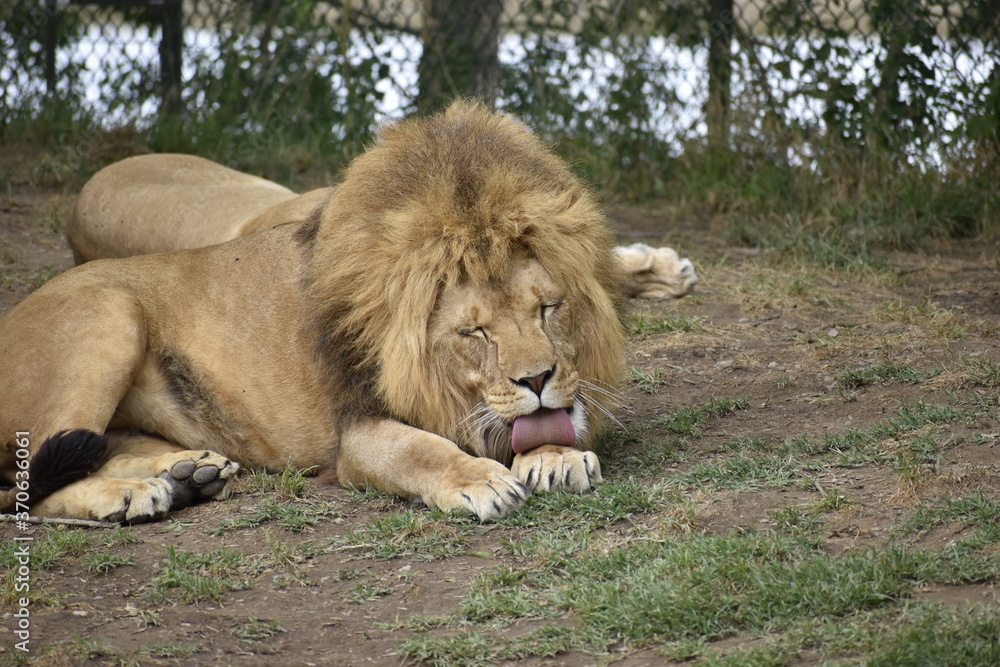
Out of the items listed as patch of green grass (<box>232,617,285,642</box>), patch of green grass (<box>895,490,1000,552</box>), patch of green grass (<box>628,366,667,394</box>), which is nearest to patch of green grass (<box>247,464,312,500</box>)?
patch of green grass (<box>232,617,285,642</box>)

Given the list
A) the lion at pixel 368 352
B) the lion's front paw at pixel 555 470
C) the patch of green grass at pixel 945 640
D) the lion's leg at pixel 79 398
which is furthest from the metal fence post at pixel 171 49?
the patch of green grass at pixel 945 640

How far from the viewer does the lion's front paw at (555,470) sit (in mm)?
3453

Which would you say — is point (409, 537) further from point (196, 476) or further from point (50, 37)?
point (50, 37)

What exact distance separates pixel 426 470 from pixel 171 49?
6214 millimetres

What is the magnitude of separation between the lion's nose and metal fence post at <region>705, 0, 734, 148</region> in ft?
16.0

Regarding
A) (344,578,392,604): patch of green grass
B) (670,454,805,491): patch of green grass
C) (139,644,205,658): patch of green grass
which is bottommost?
(139,644,205,658): patch of green grass

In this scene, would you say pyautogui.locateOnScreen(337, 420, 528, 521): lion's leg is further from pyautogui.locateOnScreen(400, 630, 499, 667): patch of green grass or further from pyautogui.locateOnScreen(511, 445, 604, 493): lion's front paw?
pyautogui.locateOnScreen(400, 630, 499, 667): patch of green grass

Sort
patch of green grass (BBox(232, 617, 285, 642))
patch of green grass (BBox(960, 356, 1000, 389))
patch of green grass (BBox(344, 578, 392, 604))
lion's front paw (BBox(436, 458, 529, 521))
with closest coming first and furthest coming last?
patch of green grass (BBox(232, 617, 285, 642)) → patch of green grass (BBox(344, 578, 392, 604)) → lion's front paw (BBox(436, 458, 529, 521)) → patch of green grass (BBox(960, 356, 1000, 389))

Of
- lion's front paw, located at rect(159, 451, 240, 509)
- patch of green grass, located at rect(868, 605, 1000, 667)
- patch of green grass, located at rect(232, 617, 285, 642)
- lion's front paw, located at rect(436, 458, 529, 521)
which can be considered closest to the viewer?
patch of green grass, located at rect(868, 605, 1000, 667)

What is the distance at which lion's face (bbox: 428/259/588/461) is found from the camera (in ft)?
11.1

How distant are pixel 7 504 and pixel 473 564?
148 cm

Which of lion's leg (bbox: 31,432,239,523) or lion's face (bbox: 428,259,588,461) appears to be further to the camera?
lion's leg (bbox: 31,432,239,523)

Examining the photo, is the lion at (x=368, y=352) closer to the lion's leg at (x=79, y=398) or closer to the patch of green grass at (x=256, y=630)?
the lion's leg at (x=79, y=398)

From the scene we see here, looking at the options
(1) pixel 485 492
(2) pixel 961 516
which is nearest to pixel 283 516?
(1) pixel 485 492
